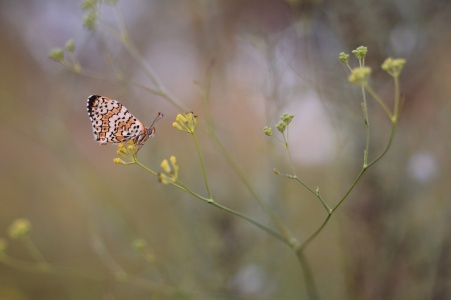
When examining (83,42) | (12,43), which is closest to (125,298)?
(83,42)

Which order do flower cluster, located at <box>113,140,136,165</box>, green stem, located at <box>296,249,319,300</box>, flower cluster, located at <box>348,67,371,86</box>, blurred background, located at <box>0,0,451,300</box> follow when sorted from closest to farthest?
1. flower cluster, located at <box>348,67,371,86</box>
2. flower cluster, located at <box>113,140,136,165</box>
3. green stem, located at <box>296,249,319,300</box>
4. blurred background, located at <box>0,0,451,300</box>

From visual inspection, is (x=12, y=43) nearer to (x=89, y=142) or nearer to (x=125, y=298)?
(x=89, y=142)

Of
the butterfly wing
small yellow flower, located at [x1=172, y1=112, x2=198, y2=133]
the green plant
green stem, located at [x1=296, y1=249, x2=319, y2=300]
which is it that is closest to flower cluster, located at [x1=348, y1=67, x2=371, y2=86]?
the green plant

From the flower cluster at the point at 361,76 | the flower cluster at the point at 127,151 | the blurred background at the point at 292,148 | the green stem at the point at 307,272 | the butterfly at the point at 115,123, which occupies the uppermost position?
the blurred background at the point at 292,148

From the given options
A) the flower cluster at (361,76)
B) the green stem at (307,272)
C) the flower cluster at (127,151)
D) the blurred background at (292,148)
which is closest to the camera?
the flower cluster at (361,76)

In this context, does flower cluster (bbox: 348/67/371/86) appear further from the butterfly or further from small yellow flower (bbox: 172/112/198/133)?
the butterfly

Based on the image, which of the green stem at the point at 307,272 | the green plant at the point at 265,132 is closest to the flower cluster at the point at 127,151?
the green plant at the point at 265,132

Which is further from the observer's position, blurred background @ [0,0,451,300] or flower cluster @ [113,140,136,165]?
blurred background @ [0,0,451,300]

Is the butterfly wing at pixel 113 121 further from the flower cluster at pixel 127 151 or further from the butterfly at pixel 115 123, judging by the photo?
the flower cluster at pixel 127 151

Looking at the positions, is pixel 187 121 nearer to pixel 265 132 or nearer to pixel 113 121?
pixel 265 132

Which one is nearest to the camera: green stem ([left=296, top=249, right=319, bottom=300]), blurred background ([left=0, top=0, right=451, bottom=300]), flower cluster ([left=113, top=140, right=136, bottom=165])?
flower cluster ([left=113, top=140, right=136, bottom=165])
